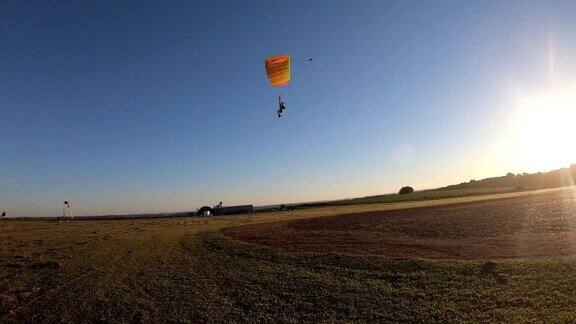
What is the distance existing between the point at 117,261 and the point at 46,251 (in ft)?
19.7

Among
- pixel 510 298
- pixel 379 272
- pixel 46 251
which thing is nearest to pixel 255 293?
pixel 379 272

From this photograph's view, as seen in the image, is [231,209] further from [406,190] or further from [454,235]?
[454,235]

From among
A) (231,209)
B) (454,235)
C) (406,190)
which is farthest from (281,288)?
(406,190)

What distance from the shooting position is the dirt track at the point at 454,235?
1862 cm

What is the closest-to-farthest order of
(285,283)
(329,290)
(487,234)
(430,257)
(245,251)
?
(329,290), (285,283), (430,257), (245,251), (487,234)

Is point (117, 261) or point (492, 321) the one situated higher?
point (117, 261)

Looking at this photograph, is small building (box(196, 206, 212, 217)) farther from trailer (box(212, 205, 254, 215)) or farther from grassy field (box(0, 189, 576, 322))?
grassy field (box(0, 189, 576, 322))

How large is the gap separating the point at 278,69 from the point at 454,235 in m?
19.1

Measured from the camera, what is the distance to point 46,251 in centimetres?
2314

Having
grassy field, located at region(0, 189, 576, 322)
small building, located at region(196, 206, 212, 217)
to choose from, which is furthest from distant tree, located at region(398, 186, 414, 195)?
grassy field, located at region(0, 189, 576, 322)

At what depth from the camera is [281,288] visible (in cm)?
1456

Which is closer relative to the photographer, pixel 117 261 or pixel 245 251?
pixel 117 261

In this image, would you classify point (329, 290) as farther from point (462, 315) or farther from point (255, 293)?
point (462, 315)

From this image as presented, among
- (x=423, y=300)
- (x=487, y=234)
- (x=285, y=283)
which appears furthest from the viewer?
(x=487, y=234)
